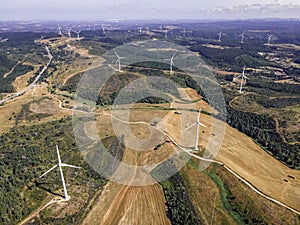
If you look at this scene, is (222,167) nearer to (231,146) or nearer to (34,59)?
(231,146)

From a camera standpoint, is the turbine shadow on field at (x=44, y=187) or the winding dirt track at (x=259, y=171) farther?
the winding dirt track at (x=259, y=171)

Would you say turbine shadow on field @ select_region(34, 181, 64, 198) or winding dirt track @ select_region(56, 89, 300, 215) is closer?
turbine shadow on field @ select_region(34, 181, 64, 198)

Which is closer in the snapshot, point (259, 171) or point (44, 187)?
point (44, 187)

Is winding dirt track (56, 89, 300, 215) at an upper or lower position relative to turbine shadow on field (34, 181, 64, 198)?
lower

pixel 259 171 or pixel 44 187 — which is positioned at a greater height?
pixel 44 187

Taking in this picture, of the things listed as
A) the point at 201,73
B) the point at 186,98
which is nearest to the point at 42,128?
the point at 186,98

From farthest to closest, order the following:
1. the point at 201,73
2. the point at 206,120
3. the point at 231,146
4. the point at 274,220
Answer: the point at 201,73, the point at 206,120, the point at 231,146, the point at 274,220


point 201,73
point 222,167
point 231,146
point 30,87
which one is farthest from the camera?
point 201,73

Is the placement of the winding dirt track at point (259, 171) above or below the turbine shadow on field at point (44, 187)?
below

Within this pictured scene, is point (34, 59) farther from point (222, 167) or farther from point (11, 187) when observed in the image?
point (222, 167)

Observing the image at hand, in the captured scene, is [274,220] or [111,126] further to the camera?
[111,126]
